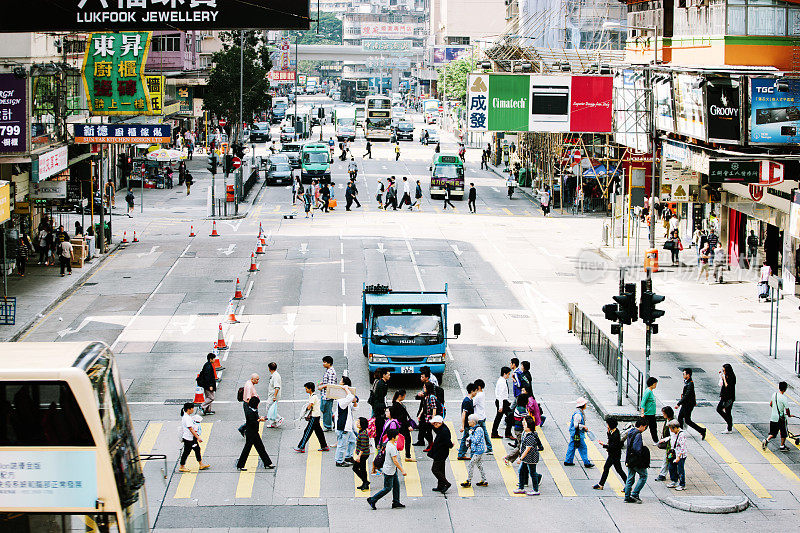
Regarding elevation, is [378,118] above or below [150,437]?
above

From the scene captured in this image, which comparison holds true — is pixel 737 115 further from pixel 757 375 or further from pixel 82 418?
pixel 82 418

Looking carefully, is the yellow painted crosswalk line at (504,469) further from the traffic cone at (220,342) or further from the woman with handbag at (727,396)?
the traffic cone at (220,342)

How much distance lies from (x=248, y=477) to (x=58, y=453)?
7.74 meters

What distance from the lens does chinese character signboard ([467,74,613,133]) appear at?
53.8m

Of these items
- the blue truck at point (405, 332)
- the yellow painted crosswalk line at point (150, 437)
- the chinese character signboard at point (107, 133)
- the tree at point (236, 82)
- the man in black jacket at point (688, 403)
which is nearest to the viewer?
the yellow painted crosswalk line at point (150, 437)

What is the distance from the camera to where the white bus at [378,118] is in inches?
4171

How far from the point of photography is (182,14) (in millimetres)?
20641

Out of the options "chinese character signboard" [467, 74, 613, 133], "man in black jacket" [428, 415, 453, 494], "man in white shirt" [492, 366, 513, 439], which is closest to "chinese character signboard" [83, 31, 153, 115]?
"chinese character signboard" [467, 74, 613, 133]

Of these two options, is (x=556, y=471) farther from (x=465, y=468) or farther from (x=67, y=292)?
(x=67, y=292)

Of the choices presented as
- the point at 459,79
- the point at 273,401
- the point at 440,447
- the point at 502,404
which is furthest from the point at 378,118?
the point at 440,447

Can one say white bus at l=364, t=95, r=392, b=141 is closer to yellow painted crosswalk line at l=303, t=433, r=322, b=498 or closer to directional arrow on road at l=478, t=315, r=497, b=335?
directional arrow on road at l=478, t=315, r=497, b=335

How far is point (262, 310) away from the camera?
35.1 metres

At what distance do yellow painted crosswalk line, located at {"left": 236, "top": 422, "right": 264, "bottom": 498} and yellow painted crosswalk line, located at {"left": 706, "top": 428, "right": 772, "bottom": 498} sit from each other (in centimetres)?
896

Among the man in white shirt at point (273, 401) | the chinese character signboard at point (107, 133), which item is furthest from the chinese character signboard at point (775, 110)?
the chinese character signboard at point (107, 133)
